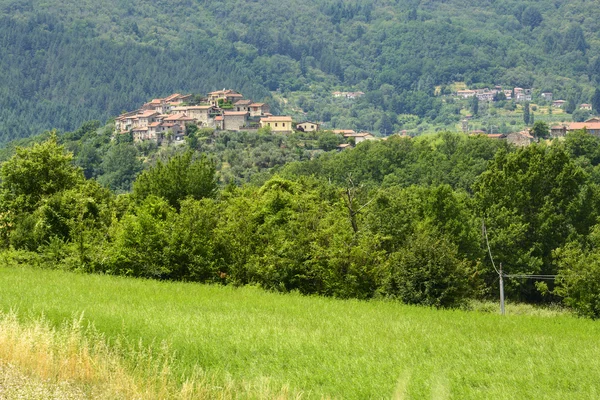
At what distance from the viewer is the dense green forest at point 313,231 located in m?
32.2

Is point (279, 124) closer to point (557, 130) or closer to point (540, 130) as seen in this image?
point (540, 130)

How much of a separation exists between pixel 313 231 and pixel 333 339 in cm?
1533

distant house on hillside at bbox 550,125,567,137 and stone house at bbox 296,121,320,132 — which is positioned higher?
stone house at bbox 296,121,320,132

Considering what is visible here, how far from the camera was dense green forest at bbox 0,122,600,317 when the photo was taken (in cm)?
3216

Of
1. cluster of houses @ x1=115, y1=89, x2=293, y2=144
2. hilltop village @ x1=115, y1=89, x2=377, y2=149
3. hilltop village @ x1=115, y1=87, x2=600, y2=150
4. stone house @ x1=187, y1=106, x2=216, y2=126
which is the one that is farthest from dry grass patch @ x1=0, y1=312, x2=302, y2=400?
stone house @ x1=187, y1=106, x2=216, y2=126

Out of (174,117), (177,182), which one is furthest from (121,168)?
(177,182)

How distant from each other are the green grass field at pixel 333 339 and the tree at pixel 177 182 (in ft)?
75.5

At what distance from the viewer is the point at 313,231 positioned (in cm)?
3434

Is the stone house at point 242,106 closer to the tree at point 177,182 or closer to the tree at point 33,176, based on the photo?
the tree at point 177,182

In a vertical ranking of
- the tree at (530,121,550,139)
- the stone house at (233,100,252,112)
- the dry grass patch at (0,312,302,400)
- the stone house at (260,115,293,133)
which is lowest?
the tree at (530,121,550,139)

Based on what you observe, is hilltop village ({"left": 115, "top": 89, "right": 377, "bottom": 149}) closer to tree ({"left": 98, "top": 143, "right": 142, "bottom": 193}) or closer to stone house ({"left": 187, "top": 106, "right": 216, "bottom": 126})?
stone house ({"left": 187, "top": 106, "right": 216, "bottom": 126})

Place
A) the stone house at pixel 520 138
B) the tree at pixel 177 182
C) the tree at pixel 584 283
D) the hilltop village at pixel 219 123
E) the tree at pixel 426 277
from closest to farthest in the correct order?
the tree at pixel 426 277, the tree at pixel 584 283, the tree at pixel 177 182, the stone house at pixel 520 138, the hilltop village at pixel 219 123

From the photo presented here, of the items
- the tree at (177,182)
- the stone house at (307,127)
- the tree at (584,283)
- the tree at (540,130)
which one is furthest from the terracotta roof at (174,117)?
the tree at (584,283)

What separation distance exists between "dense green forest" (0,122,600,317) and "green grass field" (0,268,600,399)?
4.15 metres
